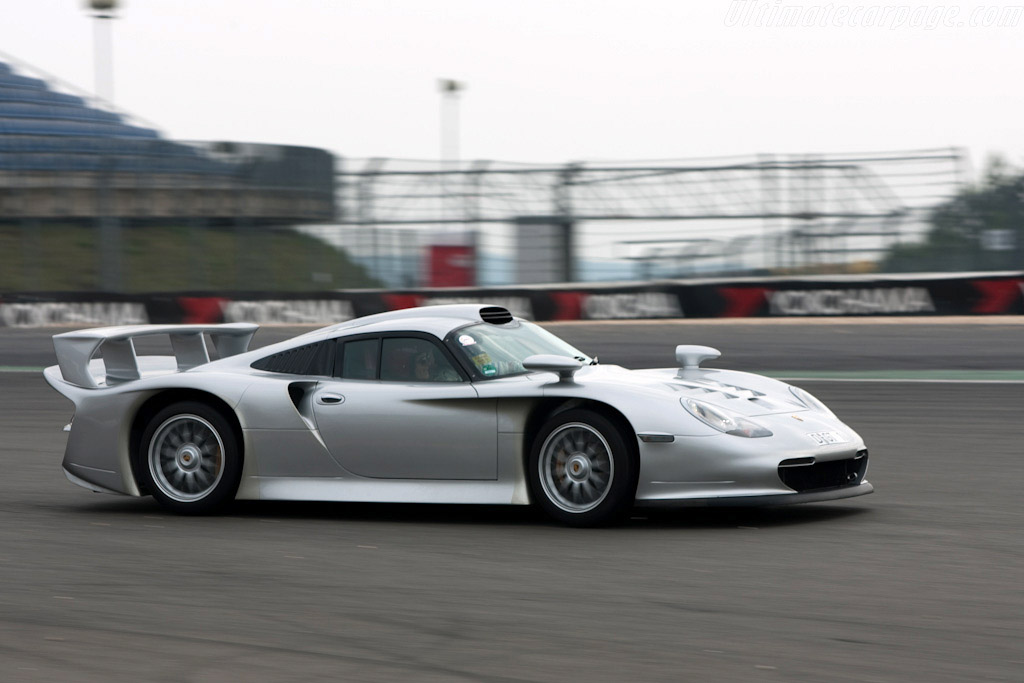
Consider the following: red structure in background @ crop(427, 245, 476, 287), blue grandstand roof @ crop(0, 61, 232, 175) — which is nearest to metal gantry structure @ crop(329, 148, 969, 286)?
red structure in background @ crop(427, 245, 476, 287)

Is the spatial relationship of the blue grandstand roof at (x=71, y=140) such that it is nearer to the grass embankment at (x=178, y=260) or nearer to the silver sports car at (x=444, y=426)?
the grass embankment at (x=178, y=260)

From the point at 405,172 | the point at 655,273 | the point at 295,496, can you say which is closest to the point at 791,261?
the point at 655,273

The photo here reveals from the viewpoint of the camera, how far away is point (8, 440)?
1062 centimetres

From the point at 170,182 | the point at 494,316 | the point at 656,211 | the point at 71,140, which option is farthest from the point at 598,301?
the point at 71,140

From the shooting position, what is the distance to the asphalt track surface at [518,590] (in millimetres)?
4074

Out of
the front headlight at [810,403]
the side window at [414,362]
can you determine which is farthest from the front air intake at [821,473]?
the side window at [414,362]

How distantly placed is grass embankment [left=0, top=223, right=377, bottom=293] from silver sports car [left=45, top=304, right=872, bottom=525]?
1721 cm

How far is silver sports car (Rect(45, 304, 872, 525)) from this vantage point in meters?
6.16

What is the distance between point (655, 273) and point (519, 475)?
16399mm

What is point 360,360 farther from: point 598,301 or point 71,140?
point 71,140

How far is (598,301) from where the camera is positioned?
22.3m

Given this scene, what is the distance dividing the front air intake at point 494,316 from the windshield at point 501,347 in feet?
0.14

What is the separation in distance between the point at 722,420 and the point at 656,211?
1721cm

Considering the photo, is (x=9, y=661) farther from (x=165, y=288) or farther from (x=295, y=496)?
(x=165, y=288)
